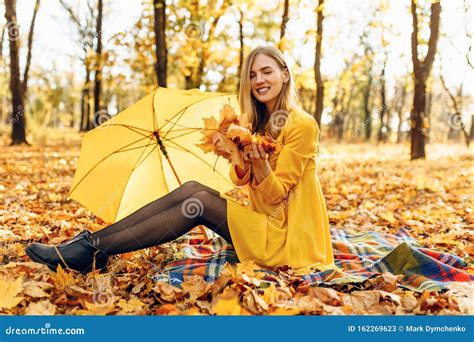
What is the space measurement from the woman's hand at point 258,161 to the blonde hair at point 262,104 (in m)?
0.40

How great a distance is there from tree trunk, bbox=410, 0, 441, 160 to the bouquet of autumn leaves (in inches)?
334

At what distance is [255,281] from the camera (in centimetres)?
246

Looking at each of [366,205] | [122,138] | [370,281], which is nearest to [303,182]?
[370,281]

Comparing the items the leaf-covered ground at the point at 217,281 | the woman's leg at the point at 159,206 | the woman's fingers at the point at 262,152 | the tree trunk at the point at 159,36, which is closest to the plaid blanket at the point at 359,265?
the leaf-covered ground at the point at 217,281

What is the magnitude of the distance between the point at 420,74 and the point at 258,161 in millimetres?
8872

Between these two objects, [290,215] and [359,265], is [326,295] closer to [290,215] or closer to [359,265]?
[290,215]

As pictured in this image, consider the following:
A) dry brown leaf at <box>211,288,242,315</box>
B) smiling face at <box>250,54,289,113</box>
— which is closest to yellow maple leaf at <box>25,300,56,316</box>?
dry brown leaf at <box>211,288,242,315</box>

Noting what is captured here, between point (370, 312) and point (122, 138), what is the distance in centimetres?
196

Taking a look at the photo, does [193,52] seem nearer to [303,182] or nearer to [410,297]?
[303,182]

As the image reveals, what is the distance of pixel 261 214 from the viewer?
293cm

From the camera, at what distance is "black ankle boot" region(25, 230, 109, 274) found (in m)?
2.75

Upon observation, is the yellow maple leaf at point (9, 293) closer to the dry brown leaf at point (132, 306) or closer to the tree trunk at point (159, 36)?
the dry brown leaf at point (132, 306)

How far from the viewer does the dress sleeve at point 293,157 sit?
9.36ft
